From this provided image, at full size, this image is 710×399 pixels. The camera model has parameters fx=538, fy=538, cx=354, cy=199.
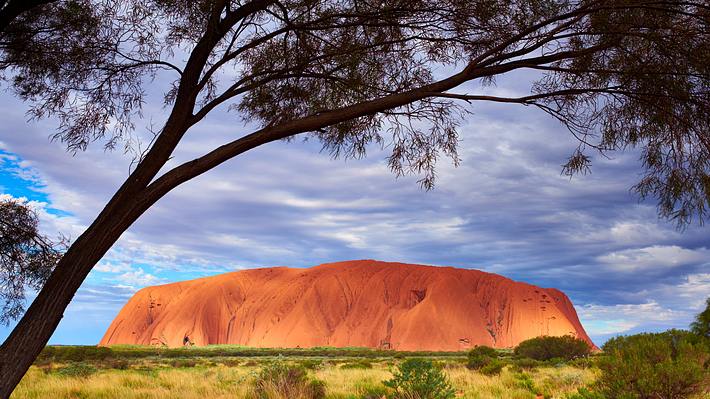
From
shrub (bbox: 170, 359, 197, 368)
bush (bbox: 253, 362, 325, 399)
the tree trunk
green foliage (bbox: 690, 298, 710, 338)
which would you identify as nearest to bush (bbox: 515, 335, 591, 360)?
green foliage (bbox: 690, 298, 710, 338)

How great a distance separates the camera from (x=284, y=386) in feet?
29.8

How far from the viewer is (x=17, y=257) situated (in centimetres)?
864

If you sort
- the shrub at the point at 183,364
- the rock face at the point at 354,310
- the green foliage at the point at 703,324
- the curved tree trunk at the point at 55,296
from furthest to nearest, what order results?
the rock face at the point at 354,310 < the shrub at the point at 183,364 < the green foliage at the point at 703,324 < the curved tree trunk at the point at 55,296

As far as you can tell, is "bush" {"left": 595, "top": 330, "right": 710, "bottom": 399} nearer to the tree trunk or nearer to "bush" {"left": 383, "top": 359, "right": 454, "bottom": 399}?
"bush" {"left": 383, "top": 359, "right": 454, "bottom": 399}

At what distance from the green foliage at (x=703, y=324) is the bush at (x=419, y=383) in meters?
10.5

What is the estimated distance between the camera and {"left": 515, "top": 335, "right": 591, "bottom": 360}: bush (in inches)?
1137

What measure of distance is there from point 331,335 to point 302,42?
68793 mm

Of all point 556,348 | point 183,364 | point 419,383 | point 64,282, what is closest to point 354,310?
point 183,364

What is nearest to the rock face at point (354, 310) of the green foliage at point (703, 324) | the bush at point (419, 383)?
the green foliage at point (703, 324)

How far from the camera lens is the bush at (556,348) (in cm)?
2889

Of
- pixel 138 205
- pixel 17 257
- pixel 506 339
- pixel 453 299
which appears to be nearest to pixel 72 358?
pixel 17 257

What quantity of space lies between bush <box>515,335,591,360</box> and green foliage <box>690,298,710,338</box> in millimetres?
13770

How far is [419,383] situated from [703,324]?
37.2ft

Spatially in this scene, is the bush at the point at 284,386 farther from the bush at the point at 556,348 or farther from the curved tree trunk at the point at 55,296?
the bush at the point at 556,348
